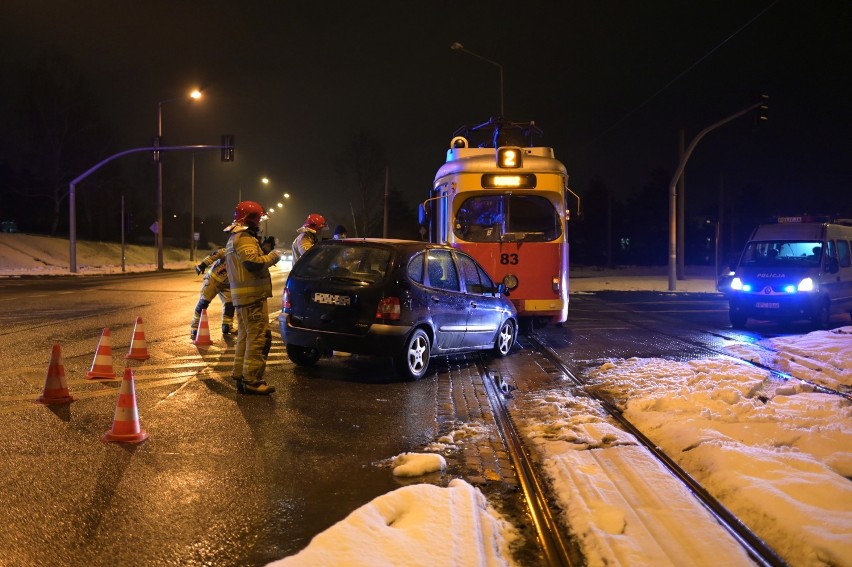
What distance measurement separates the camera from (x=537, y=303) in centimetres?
1262

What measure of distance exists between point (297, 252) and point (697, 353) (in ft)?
20.8

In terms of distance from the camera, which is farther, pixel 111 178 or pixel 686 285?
pixel 111 178

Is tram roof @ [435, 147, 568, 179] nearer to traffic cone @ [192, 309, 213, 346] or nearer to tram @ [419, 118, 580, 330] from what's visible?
tram @ [419, 118, 580, 330]

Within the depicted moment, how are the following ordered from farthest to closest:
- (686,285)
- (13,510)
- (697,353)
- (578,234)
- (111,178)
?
(578,234) → (111,178) → (686,285) → (697,353) → (13,510)

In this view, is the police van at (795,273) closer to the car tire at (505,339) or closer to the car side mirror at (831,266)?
the car side mirror at (831,266)

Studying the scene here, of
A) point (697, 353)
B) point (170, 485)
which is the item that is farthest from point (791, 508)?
point (697, 353)

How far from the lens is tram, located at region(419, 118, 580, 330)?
12664 mm

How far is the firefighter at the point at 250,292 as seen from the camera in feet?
24.2

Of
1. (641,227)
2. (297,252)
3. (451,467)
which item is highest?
(641,227)

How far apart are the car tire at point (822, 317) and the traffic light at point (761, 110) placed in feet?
28.9

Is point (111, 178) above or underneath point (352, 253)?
above

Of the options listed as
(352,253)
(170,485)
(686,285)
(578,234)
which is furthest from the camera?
(578,234)

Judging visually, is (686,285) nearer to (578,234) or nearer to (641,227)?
(578,234)

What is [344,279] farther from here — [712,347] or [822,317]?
[822,317]
